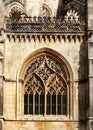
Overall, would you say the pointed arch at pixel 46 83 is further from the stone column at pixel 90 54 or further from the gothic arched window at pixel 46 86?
the stone column at pixel 90 54

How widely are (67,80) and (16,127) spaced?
425cm

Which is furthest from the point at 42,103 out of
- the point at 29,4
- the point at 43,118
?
the point at 29,4

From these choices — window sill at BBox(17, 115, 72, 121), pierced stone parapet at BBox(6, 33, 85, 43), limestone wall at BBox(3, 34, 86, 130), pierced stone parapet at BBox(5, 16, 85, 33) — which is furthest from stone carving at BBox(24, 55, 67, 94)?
pierced stone parapet at BBox(5, 16, 85, 33)

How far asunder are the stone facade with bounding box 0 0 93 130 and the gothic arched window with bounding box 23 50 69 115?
24cm

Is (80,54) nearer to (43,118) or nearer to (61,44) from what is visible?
(61,44)

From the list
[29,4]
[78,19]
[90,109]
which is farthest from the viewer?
[29,4]

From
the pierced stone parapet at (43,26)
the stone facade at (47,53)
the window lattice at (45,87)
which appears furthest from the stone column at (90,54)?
the window lattice at (45,87)

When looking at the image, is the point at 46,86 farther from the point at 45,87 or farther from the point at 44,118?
the point at 44,118

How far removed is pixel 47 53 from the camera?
33969 mm

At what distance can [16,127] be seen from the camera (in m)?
32.7

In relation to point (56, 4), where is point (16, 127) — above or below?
below

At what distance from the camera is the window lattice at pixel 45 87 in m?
33.4

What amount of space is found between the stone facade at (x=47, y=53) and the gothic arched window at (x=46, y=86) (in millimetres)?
240

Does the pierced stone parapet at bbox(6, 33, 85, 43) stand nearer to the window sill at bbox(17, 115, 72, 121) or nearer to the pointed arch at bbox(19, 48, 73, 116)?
the pointed arch at bbox(19, 48, 73, 116)
